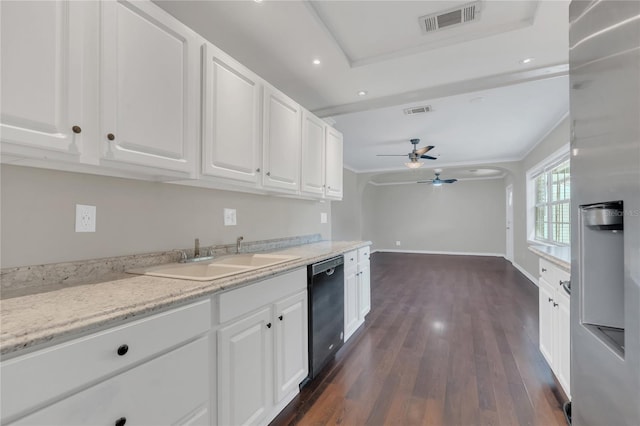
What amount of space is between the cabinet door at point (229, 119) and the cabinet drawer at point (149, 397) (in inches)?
38.9

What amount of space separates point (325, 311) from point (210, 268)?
3.05ft

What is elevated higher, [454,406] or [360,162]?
[360,162]

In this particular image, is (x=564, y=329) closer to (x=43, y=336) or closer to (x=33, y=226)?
(x=43, y=336)

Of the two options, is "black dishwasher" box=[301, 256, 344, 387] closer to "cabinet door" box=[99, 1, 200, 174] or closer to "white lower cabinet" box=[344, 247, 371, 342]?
"white lower cabinet" box=[344, 247, 371, 342]

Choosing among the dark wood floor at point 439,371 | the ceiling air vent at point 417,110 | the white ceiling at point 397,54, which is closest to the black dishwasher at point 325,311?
the dark wood floor at point 439,371

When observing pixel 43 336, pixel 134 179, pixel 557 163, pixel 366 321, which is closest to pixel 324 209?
pixel 366 321

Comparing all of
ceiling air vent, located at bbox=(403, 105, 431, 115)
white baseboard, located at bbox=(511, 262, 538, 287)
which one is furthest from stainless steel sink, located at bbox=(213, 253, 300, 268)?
white baseboard, located at bbox=(511, 262, 538, 287)

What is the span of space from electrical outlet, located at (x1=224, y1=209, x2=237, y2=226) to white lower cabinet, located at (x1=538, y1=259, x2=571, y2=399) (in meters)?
2.21

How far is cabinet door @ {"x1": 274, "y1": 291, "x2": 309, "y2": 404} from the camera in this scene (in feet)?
5.53

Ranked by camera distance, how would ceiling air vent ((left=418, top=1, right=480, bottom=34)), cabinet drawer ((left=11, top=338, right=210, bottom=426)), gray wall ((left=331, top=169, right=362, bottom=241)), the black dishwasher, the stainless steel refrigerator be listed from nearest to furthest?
the stainless steel refrigerator < cabinet drawer ((left=11, top=338, right=210, bottom=426)) < ceiling air vent ((left=418, top=1, right=480, bottom=34)) < the black dishwasher < gray wall ((left=331, top=169, right=362, bottom=241))

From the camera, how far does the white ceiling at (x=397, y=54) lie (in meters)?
1.87

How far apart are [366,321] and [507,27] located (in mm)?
3048

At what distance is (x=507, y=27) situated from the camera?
206 centimetres

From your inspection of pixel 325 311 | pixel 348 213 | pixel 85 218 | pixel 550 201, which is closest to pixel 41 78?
pixel 85 218
